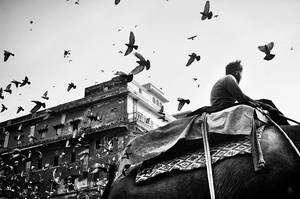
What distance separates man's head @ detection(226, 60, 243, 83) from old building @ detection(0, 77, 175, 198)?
25.3m

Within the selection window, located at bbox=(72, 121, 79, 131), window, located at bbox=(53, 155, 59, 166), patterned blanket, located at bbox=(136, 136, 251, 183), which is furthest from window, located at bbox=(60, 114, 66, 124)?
patterned blanket, located at bbox=(136, 136, 251, 183)

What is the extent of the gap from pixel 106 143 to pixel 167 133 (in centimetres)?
2863

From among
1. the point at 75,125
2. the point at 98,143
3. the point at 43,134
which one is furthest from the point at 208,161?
Result: the point at 43,134

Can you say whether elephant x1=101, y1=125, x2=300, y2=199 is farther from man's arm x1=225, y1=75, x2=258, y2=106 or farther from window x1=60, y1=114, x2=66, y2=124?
window x1=60, y1=114, x2=66, y2=124

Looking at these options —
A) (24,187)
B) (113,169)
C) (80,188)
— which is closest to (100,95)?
(80,188)

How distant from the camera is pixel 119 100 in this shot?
1329 inches

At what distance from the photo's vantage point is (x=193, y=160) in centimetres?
380

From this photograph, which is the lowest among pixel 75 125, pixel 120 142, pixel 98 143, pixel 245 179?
pixel 245 179

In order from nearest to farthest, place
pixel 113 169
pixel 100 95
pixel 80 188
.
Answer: pixel 113 169 → pixel 80 188 → pixel 100 95

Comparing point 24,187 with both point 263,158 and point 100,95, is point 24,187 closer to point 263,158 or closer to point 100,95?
point 100,95

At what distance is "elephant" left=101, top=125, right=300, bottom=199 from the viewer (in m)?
3.13

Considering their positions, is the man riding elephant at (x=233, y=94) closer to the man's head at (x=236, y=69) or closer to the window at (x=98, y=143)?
the man's head at (x=236, y=69)

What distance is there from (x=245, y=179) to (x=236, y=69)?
2060 mm

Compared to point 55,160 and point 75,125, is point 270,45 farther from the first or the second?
point 55,160
